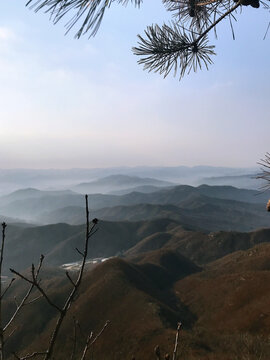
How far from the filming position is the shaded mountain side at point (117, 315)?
1496 inches

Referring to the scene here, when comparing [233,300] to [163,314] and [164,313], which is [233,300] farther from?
[163,314]

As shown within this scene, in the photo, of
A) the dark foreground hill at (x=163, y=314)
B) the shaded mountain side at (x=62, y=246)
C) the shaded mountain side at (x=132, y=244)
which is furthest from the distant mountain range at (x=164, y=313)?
the shaded mountain side at (x=62, y=246)

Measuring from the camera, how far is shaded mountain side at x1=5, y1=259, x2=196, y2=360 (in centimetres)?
3800

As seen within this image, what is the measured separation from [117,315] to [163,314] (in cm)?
829

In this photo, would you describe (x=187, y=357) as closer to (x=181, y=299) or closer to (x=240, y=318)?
(x=240, y=318)

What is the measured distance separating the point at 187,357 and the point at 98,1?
2948cm

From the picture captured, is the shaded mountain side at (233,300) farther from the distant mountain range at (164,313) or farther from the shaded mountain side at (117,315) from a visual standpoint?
the shaded mountain side at (117,315)

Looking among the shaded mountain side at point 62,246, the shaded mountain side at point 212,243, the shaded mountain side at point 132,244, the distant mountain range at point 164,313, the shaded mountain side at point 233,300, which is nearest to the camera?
the distant mountain range at point 164,313

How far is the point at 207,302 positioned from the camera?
177ft

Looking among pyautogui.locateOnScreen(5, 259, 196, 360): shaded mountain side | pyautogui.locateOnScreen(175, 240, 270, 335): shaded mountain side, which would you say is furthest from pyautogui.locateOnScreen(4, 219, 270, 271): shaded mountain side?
pyautogui.locateOnScreen(5, 259, 196, 360): shaded mountain side

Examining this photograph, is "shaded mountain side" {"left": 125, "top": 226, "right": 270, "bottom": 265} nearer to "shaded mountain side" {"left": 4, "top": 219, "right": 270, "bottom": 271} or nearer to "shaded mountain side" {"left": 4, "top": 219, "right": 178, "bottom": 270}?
"shaded mountain side" {"left": 4, "top": 219, "right": 270, "bottom": 271}

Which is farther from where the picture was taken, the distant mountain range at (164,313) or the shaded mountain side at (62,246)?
the shaded mountain side at (62,246)

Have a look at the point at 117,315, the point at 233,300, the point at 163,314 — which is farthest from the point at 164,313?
the point at 233,300

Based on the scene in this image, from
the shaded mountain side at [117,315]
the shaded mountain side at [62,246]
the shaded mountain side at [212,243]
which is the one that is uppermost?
the shaded mountain side at [117,315]
